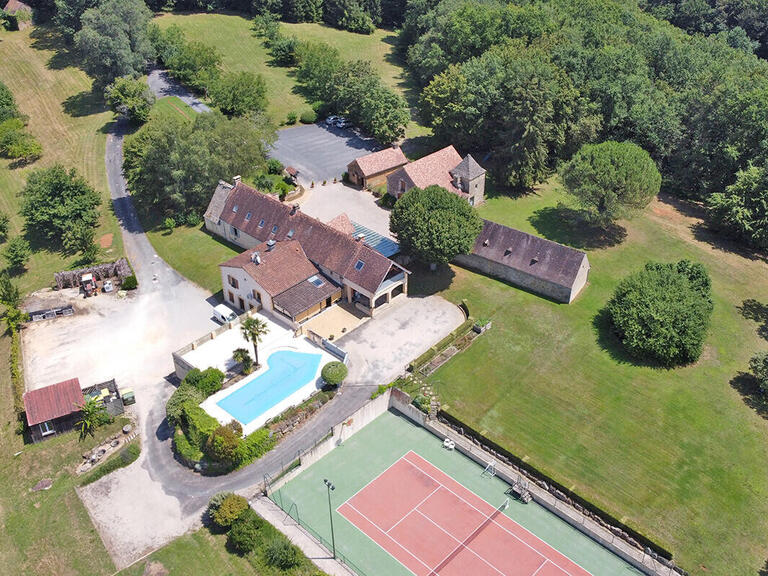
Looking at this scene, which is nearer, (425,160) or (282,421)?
(282,421)

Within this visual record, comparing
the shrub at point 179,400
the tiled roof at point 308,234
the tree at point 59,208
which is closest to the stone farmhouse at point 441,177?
the tiled roof at point 308,234

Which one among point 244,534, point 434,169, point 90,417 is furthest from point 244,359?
point 434,169

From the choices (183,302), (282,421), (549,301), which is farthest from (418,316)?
(183,302)

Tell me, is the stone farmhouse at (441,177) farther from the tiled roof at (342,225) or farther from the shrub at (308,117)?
the shrub at (308,117)

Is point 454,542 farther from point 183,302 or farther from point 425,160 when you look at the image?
point 425,160

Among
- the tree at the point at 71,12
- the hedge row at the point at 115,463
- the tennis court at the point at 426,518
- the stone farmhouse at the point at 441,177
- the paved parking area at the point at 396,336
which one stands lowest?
the hedge row at the point at 115,463

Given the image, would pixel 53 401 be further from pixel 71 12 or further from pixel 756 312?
pixel 71 12
